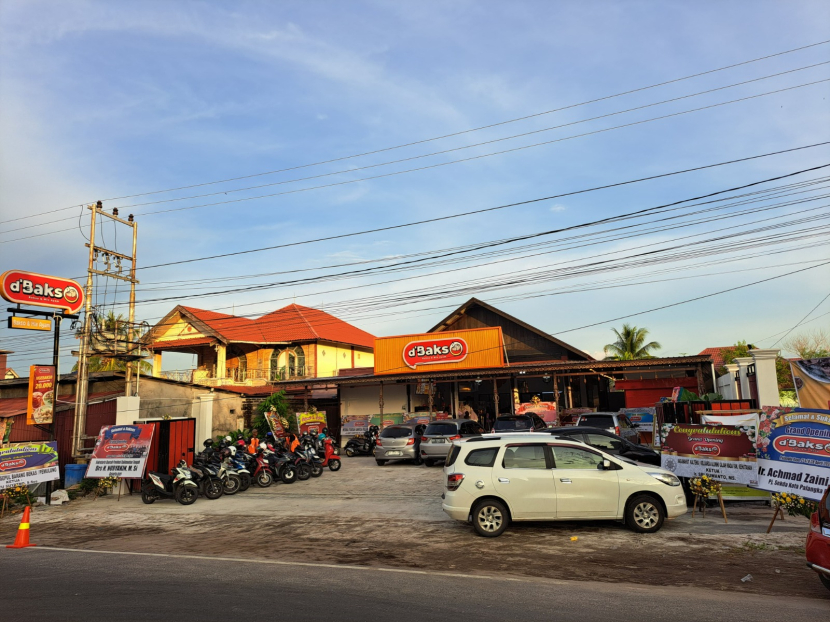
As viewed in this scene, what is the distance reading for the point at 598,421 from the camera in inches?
725

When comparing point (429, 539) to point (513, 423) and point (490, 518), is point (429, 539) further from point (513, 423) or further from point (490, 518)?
point (513, 423)

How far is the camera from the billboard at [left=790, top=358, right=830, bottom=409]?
612 inches

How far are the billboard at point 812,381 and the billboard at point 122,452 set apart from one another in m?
17.9

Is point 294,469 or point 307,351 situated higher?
point 307,351

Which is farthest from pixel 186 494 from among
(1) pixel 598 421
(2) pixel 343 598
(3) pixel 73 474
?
(1) pixel 598 421

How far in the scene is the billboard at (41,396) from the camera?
1769 cm

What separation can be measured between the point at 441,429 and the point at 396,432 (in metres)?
1.89

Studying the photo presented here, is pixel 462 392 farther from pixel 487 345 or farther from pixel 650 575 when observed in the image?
pixel 650 575

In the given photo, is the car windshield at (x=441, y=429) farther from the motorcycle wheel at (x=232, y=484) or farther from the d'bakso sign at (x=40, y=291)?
the d'bakso sign at (x=40, y=291)

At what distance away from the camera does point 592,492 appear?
32.2ft

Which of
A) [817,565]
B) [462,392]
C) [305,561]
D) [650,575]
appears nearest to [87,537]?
[305,561]

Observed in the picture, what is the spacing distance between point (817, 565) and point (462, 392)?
89.3 ft

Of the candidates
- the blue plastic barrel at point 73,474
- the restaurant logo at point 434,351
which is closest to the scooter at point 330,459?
the blue plastic barrel at point 73,474

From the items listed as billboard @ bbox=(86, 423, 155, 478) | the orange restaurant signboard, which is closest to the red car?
billboard @ bbox=(86, 423, 155, 478)
